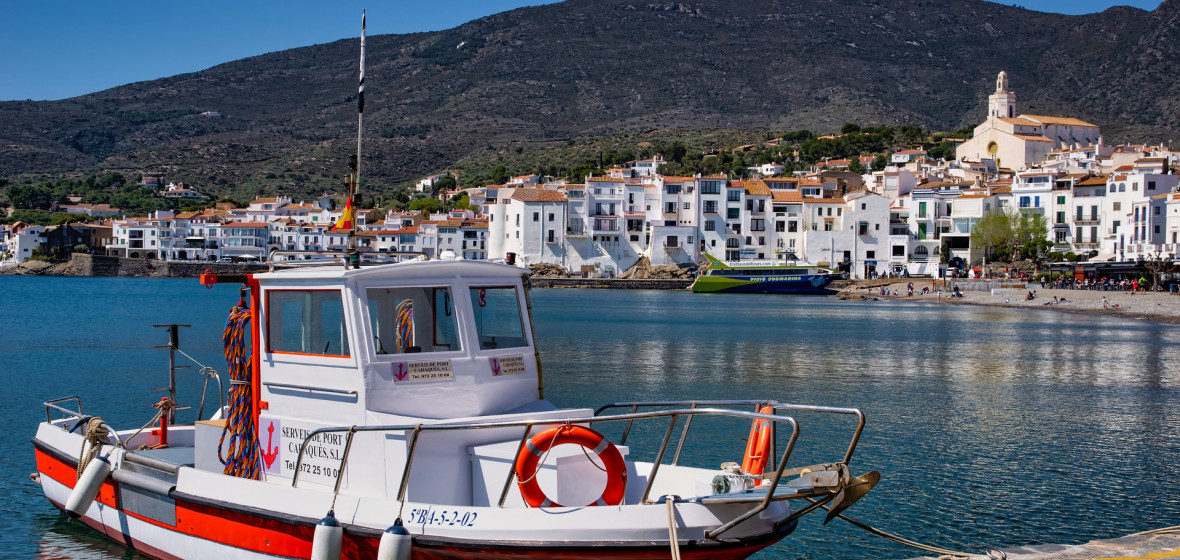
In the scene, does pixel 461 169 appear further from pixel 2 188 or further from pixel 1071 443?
pixel 1071 443

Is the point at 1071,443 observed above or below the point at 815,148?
below

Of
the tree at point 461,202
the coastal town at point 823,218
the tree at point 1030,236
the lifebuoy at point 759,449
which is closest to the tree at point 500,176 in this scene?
the tree at point 461,202

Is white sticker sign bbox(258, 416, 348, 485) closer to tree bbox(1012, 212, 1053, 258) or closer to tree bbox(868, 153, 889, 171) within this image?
tree bbox(1012, 212, 1053, 258)

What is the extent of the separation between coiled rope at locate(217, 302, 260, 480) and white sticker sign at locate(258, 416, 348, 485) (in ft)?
0.53

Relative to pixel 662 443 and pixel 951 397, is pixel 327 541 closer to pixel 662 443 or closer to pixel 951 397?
pixel 662 443

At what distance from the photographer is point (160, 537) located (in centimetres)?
1038

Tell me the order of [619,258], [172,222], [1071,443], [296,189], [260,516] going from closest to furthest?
[260,516]
[1071,443]
[619,258]
[172,222]
[296,189]

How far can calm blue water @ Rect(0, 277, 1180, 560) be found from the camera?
13578 millimetres

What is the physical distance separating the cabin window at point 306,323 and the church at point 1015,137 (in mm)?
119669

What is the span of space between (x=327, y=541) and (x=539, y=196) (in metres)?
92.4

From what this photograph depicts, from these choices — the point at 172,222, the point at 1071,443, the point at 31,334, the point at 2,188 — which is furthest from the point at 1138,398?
the point at 2,188

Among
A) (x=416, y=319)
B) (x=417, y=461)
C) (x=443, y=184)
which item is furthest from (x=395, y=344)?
(x=443, y=184)

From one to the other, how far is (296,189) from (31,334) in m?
131

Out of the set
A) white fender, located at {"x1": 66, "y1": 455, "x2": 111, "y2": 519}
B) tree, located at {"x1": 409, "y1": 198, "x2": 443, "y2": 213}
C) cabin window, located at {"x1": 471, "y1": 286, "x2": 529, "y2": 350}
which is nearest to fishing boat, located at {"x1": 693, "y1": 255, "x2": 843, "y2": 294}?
tree, located at {"x1": 409, "y1": 198, "x2": 443, "y2": 213}
